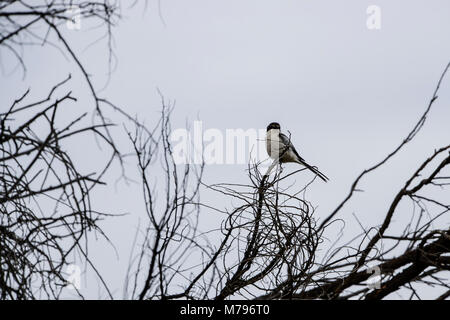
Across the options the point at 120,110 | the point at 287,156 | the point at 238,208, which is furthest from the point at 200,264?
the point at 287,156

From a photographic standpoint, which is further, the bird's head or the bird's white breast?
the bird's head

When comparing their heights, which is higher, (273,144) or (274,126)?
(274,126)

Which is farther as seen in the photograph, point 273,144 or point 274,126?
point 274,126

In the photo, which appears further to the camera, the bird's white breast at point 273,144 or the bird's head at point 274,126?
the bird's head at point 274,126

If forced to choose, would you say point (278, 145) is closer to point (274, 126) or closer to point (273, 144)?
point (273, 144)

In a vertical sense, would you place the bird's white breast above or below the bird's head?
below

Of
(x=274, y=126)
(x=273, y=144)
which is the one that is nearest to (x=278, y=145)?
(x=273, y=144)

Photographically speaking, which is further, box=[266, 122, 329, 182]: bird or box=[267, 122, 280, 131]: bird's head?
box=[267, 122, 280, 131]: bird's head

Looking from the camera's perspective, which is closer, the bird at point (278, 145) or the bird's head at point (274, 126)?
the bird at point (278, 145)

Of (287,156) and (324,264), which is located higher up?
(287,156)

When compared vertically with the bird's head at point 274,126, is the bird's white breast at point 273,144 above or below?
below
